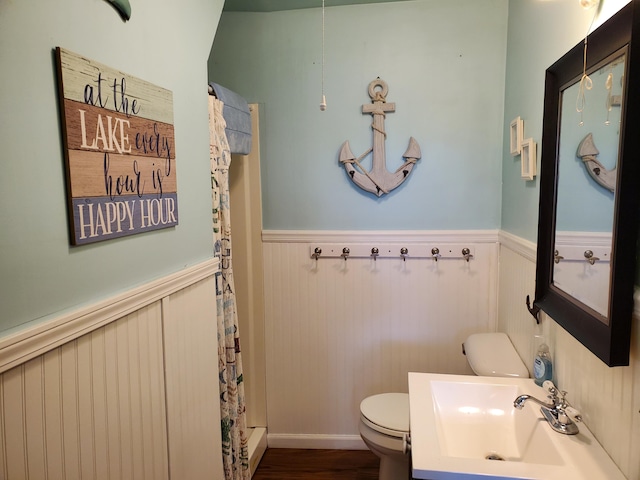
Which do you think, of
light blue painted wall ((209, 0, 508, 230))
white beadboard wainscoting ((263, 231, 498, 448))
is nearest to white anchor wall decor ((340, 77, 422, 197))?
light blue painted wall ((209, 0, 508, 230))

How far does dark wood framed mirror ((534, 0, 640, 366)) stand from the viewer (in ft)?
3.07

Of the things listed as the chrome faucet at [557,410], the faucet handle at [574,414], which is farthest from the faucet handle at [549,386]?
the faucet handle at [574,414]

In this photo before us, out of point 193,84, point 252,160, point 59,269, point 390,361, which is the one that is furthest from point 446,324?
point 59,269

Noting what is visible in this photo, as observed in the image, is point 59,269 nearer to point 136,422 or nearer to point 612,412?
point 136,422

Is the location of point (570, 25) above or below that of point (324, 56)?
below

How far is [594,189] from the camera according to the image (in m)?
1.10

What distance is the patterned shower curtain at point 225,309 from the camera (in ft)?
5.61

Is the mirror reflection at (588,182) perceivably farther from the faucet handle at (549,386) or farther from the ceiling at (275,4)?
the ceiling at (275,4)

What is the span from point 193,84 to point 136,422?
1106mm

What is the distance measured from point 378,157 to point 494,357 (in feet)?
3.79

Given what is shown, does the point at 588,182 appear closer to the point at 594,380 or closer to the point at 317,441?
the point at 594,380

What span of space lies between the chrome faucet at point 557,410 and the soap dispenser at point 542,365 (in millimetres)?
119

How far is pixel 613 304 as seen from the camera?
0.97 metres

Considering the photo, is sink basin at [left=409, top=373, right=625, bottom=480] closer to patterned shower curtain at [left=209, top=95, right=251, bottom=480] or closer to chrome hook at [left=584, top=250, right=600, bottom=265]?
chrome hook at [left=584, top=250, right=600, bottom=265]
